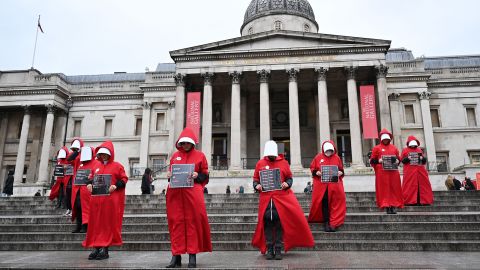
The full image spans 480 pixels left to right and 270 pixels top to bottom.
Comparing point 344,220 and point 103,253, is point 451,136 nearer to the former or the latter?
point 344,220

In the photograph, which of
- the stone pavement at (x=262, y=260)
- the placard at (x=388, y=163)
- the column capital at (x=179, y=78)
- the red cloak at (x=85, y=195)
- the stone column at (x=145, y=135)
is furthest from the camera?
the stone column at (x=145, y=135)

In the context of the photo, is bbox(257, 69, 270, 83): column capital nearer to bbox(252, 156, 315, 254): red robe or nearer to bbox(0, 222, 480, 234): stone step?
bbox(0, 222, 480, 234): stone step

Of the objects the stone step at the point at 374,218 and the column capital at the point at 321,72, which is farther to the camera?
the column capital at the point at 321,72

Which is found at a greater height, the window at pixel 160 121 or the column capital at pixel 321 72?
the column capital at pixel 321 72

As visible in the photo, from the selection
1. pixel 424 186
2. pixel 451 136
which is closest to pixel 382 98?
pixel 451 136

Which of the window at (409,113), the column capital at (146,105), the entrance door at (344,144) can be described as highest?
the column capital at (146,105)

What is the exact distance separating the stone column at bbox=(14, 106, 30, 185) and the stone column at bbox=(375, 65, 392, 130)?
29830 mm

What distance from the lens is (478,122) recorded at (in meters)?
31.5

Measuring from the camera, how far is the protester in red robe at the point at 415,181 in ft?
36.7

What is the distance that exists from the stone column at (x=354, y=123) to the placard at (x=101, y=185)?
1984 cm

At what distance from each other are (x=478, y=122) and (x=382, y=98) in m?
12.1

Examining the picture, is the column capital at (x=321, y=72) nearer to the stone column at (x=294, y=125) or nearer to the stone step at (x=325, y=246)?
the stone column at (x=294, y=125)

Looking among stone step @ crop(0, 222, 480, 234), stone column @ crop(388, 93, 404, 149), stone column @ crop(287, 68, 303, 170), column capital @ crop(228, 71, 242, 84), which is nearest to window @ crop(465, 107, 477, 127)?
stone column @ crop(388, 93, 404, 149)

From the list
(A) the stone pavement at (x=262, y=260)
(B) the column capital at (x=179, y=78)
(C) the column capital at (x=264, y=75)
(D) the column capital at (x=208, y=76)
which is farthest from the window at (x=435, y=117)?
(A) the stone pavement at (x=262, y=260)
